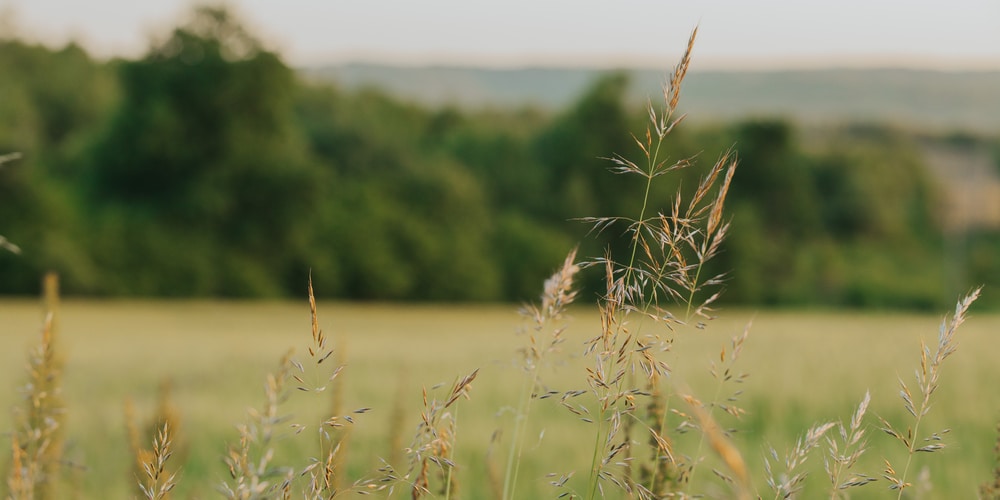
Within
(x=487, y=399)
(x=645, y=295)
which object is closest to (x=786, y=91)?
(x=487, y=399)

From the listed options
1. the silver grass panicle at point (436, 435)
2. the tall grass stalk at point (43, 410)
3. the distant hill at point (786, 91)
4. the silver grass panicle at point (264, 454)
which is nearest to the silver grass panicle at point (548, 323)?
the silver grass panicle at point (436, 435)

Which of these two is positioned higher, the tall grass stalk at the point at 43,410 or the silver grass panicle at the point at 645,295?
the silver grass panicle at the point at 645,295

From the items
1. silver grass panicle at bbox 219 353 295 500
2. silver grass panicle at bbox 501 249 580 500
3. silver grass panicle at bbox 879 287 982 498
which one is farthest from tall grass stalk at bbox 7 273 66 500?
silver grass panicle at bbox 879 287 982 498

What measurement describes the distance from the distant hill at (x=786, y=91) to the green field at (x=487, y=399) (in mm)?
49644

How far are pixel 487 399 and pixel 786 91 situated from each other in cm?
9994

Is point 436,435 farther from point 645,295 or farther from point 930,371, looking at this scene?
point 930,371

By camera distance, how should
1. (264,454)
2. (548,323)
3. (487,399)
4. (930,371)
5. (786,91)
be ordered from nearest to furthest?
(264,454)
(930,371)
(548,323)
(487,399)
(786,91)

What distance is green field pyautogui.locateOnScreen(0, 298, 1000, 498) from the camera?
4.06 meters

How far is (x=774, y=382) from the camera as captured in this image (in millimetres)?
8930

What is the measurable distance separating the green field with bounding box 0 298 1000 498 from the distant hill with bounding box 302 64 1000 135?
1954 inches

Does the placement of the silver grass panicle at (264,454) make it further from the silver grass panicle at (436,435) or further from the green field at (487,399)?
the silver grass panicle at (436,435)

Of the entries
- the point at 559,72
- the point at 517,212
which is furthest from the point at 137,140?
the point at 559,72

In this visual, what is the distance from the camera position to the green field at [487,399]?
4.06m

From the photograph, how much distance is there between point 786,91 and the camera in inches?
3954
